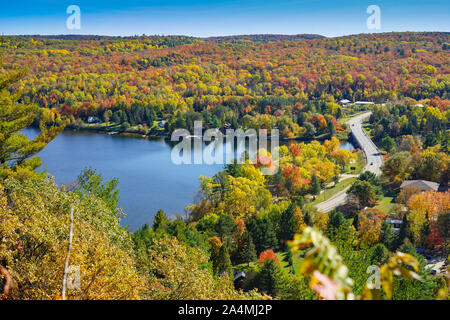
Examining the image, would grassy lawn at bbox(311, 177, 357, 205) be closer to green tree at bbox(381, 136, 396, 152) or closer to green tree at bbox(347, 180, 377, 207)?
green tree at bbox(347, 180, 377, 207)

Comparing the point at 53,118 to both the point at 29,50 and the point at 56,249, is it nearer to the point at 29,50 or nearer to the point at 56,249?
the point at 29,50

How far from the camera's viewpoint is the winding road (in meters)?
22.3

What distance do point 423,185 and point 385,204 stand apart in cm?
264

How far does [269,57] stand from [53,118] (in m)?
51.3

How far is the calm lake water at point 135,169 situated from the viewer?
2175 cm

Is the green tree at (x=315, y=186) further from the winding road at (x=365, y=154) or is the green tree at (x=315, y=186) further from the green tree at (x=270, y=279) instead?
the green tree at (x=270, y=279)

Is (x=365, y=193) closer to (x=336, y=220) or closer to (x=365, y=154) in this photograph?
(x=336, y=220)

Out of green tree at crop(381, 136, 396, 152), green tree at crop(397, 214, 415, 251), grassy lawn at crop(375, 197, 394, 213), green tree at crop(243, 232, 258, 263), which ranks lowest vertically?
green tree at crop(243, 232, 258, 263)

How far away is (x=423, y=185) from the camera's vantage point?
2212 centimetres

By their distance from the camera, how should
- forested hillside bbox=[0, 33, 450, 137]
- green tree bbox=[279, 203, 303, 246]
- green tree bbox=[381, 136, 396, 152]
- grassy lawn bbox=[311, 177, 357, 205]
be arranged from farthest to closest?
1. forested hillside bbox=[0, 33, 450, 137]
2. green tree bbox=[381, 136, 396, 152]
3. grassy lawn bbox=[311, 177, 357, 205]
4. green tree bbox=[279, 203, 303, 246]

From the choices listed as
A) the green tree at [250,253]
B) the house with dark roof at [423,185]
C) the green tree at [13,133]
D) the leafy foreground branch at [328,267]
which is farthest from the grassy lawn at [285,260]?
the leafy foreground branch at [328,267]

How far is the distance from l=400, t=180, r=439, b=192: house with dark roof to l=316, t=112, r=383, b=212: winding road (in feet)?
11.6

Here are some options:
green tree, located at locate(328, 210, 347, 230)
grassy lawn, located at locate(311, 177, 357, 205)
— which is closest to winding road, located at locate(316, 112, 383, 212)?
grassy lawn, located at locate(311, 177, 357, 205)

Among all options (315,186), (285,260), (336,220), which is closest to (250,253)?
(285,260)
